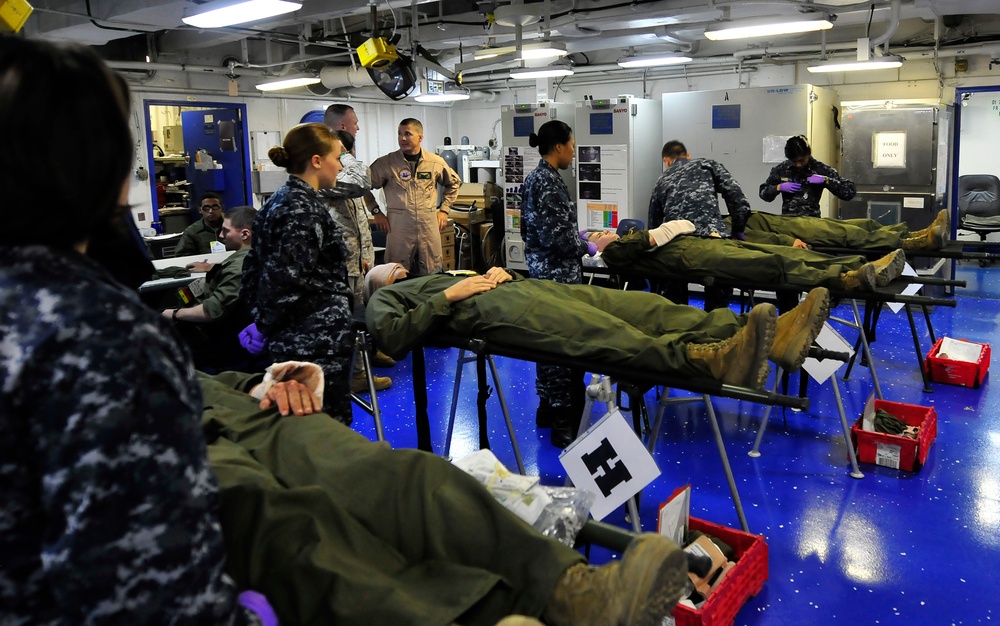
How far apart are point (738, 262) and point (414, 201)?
2798 mm

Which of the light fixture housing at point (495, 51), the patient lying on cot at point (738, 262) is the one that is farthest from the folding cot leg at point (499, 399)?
the light fixture housing at point (495, 51)

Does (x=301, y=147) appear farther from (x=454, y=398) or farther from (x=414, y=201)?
(x=414, y=201)

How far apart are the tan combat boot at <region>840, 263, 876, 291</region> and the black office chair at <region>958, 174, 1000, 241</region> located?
238 inches

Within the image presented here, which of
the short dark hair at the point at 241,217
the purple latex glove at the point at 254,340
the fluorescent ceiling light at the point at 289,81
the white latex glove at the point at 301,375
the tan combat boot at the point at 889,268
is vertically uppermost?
the fluorescent ceiling light at the point at 289,81

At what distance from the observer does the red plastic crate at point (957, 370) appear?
4.79m

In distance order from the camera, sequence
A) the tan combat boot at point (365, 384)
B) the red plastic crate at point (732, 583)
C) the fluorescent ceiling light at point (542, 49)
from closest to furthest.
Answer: the red plastic crate at point (732, 583) → the tan combat boot at point (365, 384) → the fluorescent ceiling light at point (542, 49)

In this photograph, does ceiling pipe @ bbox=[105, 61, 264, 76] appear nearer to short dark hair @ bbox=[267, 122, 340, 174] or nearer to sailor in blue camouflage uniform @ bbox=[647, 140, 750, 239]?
sailor in blue camouflage uniform @ bbox=[647, 140, 750, 239]

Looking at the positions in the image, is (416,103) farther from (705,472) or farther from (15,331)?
(15,331)

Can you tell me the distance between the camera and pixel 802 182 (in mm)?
6098

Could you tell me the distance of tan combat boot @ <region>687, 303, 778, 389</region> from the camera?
2500 mm

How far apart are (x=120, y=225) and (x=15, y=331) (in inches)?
9.7

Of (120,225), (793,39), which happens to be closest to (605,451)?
(120,225)

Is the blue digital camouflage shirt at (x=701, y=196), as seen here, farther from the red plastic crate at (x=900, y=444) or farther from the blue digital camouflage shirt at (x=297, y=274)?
the blue digital camouflage shirt at (x=297, y=274)

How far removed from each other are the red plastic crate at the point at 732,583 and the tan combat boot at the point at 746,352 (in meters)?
0.59
